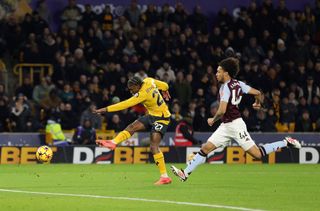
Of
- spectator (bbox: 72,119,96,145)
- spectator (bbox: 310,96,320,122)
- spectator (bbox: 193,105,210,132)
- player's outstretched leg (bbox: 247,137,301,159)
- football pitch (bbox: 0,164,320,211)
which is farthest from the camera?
spectator (bbox: 310,96,320,122)

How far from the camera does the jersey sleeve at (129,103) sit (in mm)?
15903

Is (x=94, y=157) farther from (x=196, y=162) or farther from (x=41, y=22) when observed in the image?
(x=196, y=162)

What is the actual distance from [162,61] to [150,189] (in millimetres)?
13627

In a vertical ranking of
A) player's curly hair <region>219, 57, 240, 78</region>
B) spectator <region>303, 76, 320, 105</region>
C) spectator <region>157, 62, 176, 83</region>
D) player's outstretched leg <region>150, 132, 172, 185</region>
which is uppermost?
spectator <region>157, 62, 176, 83</region>

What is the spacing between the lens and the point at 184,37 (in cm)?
2856

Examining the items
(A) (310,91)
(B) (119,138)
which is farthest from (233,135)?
(A) (310,91)

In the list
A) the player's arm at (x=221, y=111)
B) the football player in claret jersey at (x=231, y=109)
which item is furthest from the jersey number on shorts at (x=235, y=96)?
the player's arm at (x=221, y=111)

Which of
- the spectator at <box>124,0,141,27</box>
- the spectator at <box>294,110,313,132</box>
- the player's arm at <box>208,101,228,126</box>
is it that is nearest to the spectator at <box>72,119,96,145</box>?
the spectator at <box>124,0,141,27</box>

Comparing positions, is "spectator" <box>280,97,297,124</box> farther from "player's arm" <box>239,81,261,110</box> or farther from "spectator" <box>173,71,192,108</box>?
"player's arm" <box>239,81,261,110</box>

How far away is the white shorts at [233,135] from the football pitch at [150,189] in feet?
2.42

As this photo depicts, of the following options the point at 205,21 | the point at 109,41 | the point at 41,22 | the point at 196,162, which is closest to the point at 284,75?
the point at 205,21

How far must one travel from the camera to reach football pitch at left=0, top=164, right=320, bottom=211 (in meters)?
12.4

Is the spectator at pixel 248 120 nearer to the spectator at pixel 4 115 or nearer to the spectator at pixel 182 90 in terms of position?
the spectator at pixel 182 90

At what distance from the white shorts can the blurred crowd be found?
1053 centimetres
